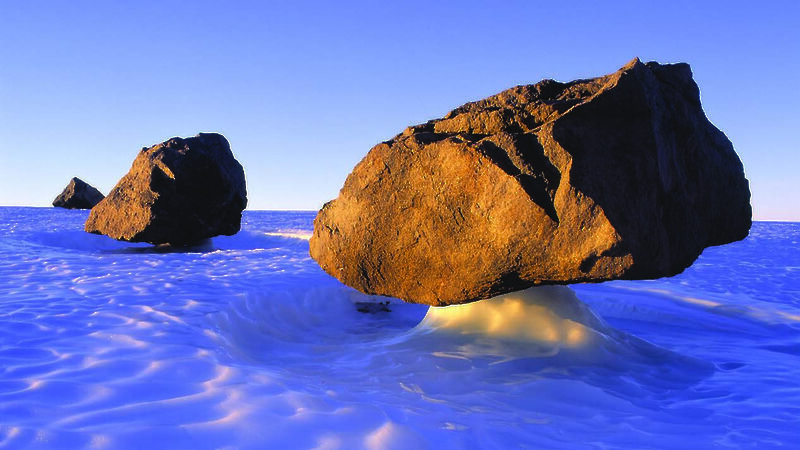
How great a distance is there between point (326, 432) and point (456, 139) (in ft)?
7.69

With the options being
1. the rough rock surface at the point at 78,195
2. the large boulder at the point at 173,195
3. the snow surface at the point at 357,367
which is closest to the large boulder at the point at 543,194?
the snow surface at the point at 357,367

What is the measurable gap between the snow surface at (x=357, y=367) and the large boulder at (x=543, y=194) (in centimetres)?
64

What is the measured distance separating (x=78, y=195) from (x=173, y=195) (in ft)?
83.5

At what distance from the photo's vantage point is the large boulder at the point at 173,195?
10.0 metres

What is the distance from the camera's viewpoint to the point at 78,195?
3108 cm

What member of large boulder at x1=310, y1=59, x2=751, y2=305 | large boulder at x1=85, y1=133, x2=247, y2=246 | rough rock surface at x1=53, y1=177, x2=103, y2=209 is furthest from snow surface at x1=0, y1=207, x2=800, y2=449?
rough rock surface at x1=53, y1=177, x2=103, y2=209

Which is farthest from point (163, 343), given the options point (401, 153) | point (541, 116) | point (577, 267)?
point (541, 116)

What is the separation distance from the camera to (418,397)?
9.95 ft

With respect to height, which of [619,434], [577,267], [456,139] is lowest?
[619,434]

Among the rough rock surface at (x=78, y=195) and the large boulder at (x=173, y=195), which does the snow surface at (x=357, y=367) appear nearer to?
the large boulder at (x=173, y=195)

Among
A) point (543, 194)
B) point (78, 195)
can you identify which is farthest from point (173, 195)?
point (78, 195)

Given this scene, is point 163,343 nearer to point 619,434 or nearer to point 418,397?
point 418,397

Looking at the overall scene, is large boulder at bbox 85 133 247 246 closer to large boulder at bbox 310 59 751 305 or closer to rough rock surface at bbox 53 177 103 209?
large boulder at bbox 310 59 751 305

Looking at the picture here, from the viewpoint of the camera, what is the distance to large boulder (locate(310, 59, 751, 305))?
3385 mm
